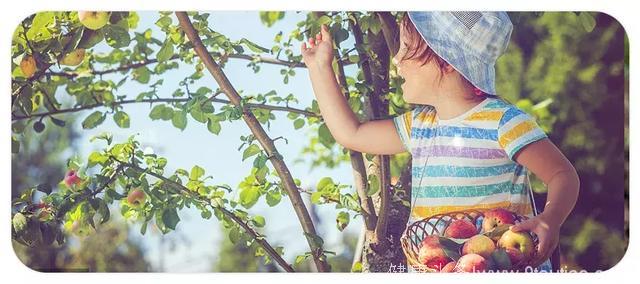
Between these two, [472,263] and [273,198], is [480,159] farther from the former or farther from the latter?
[273,198]

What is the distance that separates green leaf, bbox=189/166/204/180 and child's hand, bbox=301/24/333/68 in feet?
1.25

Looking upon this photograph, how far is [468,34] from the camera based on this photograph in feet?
9.36

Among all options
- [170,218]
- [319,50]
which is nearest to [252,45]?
[319,50]

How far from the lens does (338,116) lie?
9.50 feet

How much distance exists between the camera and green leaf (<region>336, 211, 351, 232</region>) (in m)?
2.94

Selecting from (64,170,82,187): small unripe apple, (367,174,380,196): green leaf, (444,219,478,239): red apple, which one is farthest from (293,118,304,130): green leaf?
(64,170,82,187): small unripe apple

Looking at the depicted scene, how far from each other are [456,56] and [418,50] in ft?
0.33

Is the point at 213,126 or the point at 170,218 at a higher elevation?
the point at 213,126

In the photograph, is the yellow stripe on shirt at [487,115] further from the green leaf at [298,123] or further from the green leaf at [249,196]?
the green leaf at [249,196]

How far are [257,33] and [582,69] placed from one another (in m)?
0.83

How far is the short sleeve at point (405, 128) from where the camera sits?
2889mm
